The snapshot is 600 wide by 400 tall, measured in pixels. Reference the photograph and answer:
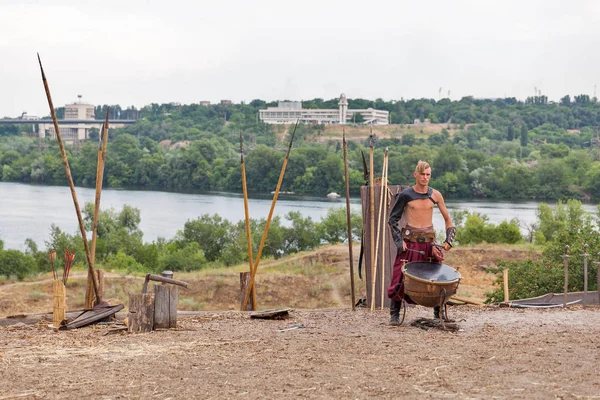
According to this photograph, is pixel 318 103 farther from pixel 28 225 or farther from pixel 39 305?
pixel 39 305

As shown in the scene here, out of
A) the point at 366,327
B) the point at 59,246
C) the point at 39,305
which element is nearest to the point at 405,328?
the point at 366,327

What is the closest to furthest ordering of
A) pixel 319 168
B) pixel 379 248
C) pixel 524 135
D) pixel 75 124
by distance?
1. pixel 379 248
2. pixel 319 168
3. pixel 524 135
4. pixel 75 124

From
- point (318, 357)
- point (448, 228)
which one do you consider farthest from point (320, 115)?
point (318, 357)

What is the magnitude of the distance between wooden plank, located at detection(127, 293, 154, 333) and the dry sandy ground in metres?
0.17

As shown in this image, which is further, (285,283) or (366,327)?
(285,283)

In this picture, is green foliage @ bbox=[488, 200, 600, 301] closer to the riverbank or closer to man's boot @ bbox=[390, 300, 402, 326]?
man's boot @ bbox=[390, 300, 402, 326]

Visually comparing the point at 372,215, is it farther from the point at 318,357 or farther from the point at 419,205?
the point at 318,357

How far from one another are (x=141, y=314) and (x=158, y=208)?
61.9 m

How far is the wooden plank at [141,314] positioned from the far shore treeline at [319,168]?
6235 millimetres

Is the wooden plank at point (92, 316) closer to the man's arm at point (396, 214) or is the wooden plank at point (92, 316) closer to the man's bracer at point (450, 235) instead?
the man's arm at point (396, 214)

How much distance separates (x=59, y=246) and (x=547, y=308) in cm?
3006

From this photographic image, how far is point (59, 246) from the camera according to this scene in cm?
3744

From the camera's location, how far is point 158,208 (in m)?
69.6

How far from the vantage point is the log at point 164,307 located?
8.38m
